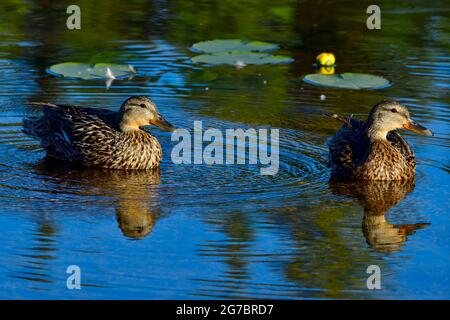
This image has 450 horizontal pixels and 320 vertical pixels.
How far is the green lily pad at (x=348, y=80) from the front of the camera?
43.0ft

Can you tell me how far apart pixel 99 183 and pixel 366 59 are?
597 centimetres

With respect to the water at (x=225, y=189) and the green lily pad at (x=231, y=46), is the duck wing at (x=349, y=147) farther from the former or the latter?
the green lily pad at (x=231, y=46)

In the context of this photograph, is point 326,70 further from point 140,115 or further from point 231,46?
point 140,115

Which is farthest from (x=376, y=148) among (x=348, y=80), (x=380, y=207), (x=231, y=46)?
(x=231, y=46)

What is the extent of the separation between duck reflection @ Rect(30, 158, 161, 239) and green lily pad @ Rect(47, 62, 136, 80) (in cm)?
277

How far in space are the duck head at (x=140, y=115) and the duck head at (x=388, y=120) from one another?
2.06 metres

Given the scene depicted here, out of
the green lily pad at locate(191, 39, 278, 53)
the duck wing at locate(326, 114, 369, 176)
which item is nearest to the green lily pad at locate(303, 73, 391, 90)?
the green lily pad at locate(191, 39, 278, 53)

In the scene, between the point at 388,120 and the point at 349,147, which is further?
the point at 388,120

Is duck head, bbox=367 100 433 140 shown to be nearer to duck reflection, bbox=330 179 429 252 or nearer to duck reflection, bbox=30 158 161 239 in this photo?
duck reflection, bbox=330 179 429 252

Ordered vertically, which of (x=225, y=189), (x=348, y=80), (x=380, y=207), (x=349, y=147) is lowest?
(x=380, y=207)

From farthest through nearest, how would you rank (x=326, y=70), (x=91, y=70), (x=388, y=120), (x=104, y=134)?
(x=326, y=70), (x=91, y=70), (x=104, y=134), (x=388, y=120)

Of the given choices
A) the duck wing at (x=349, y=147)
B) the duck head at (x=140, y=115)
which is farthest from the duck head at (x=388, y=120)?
the duck head at (x=140, y=115)

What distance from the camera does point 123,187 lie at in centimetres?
981

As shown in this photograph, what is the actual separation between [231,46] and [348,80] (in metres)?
2.19
